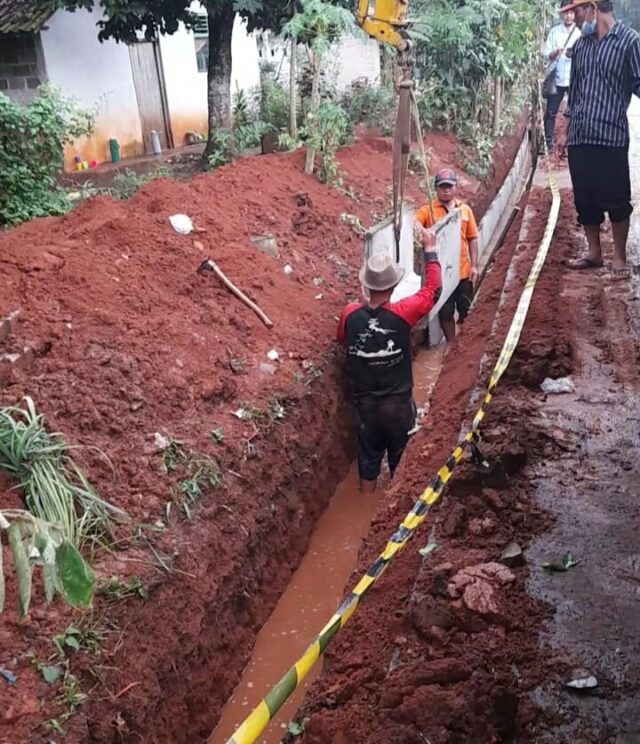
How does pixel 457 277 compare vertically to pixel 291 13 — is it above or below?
below

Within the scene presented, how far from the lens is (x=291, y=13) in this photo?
10133 mm

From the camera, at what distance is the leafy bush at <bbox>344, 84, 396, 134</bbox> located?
41.4ft

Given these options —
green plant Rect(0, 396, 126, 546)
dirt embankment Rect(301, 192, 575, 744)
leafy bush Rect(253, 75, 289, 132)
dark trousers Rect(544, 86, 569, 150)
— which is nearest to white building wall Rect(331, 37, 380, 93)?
dark trousers Rect(544, 86, 569, 150)

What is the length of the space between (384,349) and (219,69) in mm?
7519

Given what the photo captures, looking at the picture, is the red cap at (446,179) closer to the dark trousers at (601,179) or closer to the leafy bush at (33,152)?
the dark trousers at (601,179)

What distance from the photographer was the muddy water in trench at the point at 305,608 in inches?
176

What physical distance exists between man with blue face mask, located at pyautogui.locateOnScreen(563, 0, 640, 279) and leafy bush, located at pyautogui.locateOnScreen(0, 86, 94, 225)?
511cm

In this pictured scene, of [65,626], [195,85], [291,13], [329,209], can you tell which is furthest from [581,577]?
[195,85]

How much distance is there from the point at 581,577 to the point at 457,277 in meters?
5.05

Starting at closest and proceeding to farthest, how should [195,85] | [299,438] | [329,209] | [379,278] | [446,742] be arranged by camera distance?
[446,742]
[379,278]
[299,438]
[329,209]
[195,85]

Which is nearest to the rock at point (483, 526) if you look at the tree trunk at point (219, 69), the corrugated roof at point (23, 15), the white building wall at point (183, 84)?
the tree trunk at point (219, 69)

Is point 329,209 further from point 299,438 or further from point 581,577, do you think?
point 581,577

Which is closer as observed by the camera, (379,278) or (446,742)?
(446,742)

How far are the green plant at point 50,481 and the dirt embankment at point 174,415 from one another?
148 mm
